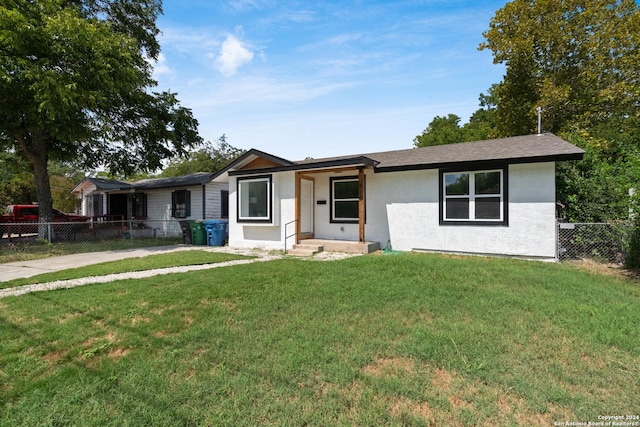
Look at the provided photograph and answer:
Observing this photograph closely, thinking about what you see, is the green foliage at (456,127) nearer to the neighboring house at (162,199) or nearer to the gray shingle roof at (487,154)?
the gray shingle roof at (487,154)

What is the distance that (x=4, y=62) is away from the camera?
9.51m

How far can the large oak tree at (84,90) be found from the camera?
9734 millimetres

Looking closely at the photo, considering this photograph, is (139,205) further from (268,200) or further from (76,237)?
(268,200)

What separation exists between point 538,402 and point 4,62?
14.5m

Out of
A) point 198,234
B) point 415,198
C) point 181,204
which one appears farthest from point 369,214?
point 181,204

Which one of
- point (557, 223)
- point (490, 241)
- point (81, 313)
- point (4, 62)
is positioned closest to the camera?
point (81, 313)

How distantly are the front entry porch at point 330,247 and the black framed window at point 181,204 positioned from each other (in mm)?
9341

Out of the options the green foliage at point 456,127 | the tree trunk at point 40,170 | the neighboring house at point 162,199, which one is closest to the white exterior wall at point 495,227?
the neighboring house at point 162,199

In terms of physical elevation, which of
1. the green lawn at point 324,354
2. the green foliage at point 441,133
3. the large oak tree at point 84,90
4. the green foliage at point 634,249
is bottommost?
the green lawn at point 324,354

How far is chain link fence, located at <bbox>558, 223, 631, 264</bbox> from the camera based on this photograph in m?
7.61

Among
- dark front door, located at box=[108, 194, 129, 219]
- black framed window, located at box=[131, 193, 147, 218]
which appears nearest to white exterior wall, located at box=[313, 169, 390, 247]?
black framed window, located at box=[131, 193, 147, 218]

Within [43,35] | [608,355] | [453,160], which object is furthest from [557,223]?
[43,35]

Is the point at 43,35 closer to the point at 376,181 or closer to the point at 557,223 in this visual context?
the point at 376,181

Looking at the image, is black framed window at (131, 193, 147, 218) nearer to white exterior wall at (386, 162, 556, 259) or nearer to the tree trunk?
the tree trunk
